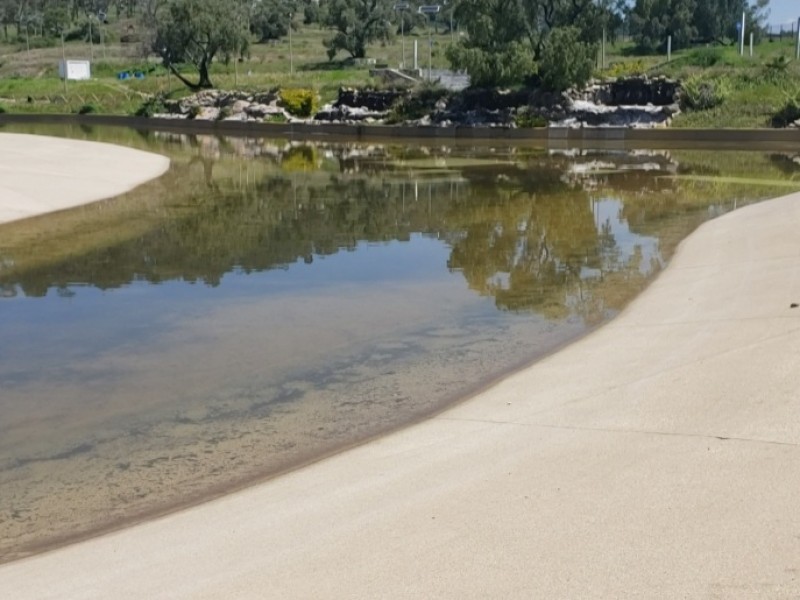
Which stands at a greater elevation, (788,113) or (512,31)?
(512,31)

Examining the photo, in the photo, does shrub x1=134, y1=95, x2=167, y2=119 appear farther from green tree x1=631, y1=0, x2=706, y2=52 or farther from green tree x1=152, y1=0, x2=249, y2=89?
green tree x1=631, y1=0, x2=706, y2=52

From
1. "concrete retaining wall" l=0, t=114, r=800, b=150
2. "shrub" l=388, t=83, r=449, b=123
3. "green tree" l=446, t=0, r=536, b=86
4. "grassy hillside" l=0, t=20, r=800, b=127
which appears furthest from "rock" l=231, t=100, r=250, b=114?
"green tree" l=446, t=0, r=536, b=86

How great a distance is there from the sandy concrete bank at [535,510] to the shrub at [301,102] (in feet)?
201

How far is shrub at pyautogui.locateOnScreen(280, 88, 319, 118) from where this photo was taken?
2749 inches

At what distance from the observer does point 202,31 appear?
82.4 metres

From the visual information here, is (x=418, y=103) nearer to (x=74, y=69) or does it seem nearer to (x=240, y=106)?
(x=240, y=106)

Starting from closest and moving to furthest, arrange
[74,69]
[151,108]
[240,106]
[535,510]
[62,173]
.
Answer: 1. [535,510]
2. [62,173]
3. [240,106]
4. [151,108]
5. [74,69]

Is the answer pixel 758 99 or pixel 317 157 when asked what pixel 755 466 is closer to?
A: pixel 317 157

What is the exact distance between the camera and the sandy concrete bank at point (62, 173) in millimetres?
25438

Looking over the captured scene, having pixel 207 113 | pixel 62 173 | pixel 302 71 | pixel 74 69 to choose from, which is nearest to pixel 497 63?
pixel 207 113

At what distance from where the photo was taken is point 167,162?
40438 mm

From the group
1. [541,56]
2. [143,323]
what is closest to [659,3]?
[541,56]

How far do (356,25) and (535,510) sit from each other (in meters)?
95.2

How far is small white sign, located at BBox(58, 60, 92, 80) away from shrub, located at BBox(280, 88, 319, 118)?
133ft
